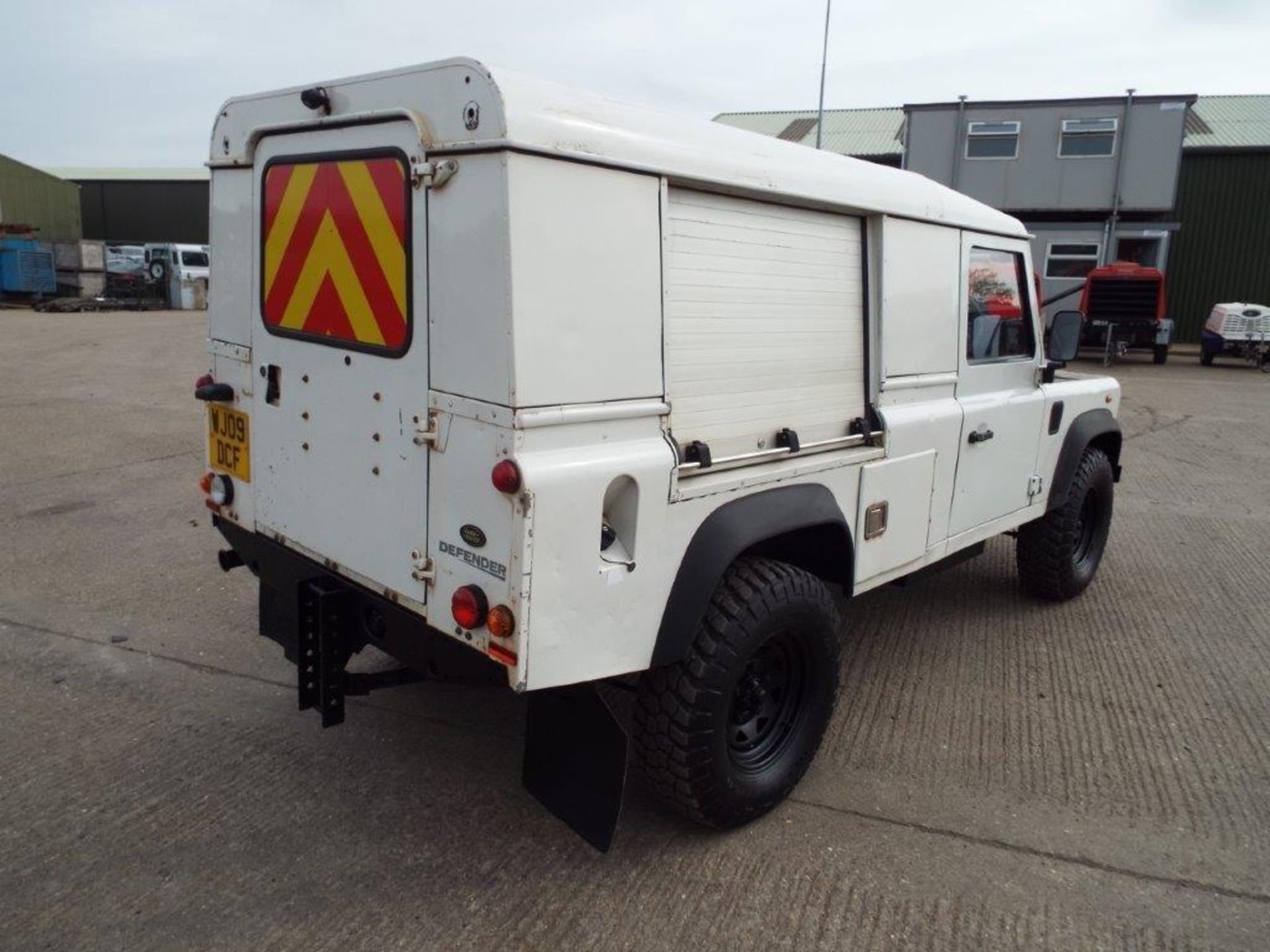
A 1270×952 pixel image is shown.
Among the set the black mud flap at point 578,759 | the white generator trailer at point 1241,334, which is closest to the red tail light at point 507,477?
the black mud flap at point 578,759

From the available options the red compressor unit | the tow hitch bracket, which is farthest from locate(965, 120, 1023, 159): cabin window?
the tow hitch bracket

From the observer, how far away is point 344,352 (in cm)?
280

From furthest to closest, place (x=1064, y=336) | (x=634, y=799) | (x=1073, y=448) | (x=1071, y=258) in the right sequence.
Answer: (x=1071, y=258) < (x=1073, y=448) < (x=1064, y=336) < (x=634, y=799)

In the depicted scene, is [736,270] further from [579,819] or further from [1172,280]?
[1172,280]

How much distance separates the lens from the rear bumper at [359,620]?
8.48ft

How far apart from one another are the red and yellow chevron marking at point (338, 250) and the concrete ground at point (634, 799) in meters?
1.55

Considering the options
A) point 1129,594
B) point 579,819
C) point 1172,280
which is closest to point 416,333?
point 579,819

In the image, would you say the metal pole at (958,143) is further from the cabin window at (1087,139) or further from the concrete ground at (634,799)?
the concrete ground at (634,799)

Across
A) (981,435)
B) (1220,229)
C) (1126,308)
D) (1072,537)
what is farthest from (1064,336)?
(1220,229)

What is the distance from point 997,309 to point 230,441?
330cm

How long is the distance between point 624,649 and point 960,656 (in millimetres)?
2560

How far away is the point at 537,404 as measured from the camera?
230cm

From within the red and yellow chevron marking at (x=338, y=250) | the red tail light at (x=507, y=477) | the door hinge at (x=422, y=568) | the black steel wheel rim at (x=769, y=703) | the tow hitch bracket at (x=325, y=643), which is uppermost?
the red and yellow chevron marking at (x=338, y=250)

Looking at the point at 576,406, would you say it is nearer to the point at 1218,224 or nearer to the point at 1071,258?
the point at 1071,258
